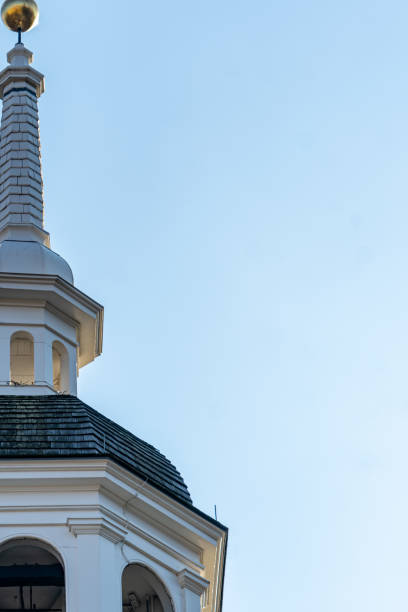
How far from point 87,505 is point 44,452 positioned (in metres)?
1.06

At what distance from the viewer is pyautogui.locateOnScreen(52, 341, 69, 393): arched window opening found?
106ft

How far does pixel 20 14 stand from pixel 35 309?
748 cm

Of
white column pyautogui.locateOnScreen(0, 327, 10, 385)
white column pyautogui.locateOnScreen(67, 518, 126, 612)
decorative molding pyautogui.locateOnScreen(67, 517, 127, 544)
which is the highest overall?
white column pyautogui.locateOnScreen(0, 327, 10, 385)

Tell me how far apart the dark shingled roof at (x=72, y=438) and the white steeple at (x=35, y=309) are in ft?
7.46

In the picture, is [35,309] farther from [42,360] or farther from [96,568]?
[96,568]

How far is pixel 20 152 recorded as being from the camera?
1391 inches

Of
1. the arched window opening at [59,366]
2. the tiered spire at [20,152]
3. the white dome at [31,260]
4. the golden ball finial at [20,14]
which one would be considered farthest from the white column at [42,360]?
the golden ball finial at [20,14]

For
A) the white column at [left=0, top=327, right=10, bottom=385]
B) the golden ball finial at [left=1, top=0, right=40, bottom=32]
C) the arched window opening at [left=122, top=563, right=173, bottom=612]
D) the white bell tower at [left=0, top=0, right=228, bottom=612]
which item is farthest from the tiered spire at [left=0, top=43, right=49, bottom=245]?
the arched window opening at [left=122, top=563, right=173, bottom=612]

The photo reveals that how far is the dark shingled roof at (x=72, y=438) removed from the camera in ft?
88.0

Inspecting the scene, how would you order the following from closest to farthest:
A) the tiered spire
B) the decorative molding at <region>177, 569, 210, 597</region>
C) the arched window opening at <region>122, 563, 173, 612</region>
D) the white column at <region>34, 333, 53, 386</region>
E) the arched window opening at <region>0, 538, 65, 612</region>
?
the arched window opening at <region>0, 538, 65, 612</region>, the arched window opening at <region>122, 563, 173, 612</region>, the decorative molding at <region>177, 569, 210, 597</region>, the white column at <region>34, 333, 53, 386</region>, the tiered spire

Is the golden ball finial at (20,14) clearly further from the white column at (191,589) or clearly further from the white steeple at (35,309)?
the white column at (191,589)

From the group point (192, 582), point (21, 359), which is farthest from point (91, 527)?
point (21, 359)

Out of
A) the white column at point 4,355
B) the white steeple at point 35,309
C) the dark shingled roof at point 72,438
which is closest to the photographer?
the dark shingled roof at point 72,438

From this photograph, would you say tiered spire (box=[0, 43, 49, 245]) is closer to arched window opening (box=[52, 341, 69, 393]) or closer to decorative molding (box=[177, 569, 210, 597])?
arched window opening (box=[52, 341, 69, 393])
